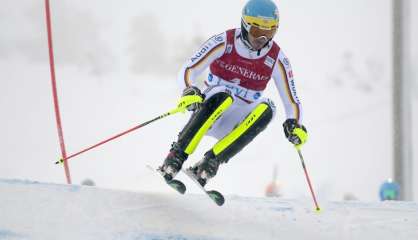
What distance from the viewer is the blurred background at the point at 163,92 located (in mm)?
22223

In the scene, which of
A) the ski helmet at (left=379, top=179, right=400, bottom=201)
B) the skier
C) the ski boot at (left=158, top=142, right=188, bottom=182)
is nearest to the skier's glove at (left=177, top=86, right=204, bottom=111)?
the skier

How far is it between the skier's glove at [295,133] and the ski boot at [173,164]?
2.73ft

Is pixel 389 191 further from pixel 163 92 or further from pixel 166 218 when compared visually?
pixel 163 92

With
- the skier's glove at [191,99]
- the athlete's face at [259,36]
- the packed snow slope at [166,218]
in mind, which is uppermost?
the athlete's face at [259,36]

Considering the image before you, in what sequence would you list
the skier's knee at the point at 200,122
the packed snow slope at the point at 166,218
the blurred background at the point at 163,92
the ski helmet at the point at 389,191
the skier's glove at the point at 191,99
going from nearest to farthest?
the packed snow slope at the point at 166,218 → the skier's glove at the point at 191,99 → the skier's knee at the point at 200,122 → the ski helmet at the point at 389,191 → the blurred background at the point at 163,92

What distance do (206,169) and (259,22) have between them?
3.33 ft

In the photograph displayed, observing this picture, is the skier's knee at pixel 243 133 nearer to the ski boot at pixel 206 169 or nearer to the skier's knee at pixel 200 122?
the ski boot at pixel 206 169

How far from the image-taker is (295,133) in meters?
4.58

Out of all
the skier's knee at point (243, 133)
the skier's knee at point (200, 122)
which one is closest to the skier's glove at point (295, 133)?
the skier's knee at point (243, 133)

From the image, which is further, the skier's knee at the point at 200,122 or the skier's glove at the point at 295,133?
the skier's glove at the point at 295,133

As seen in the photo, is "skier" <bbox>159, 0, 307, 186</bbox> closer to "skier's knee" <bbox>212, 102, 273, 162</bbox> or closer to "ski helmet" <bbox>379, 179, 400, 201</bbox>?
"skier's knee" <bbox>212, 102, 273, 162</bbox>

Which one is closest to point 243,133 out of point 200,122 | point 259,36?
point 200,122

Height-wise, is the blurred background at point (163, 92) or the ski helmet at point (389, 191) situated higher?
the ski helmet at point (389, 191)

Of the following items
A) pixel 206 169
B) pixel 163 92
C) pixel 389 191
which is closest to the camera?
pixel 206 169
